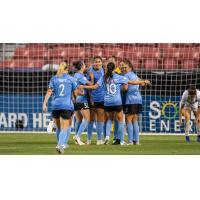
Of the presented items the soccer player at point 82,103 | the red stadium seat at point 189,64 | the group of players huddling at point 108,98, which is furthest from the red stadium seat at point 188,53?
the soccer player at point 82,103

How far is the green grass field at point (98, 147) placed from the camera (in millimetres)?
18547

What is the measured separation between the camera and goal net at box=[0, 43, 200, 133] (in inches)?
1088

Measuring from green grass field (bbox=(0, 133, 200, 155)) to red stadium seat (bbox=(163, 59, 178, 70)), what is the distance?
4428 mm

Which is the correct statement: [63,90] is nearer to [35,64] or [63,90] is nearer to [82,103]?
[82,103]

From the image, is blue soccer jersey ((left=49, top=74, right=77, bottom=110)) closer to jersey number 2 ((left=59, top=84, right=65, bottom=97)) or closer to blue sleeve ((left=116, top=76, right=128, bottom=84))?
jersey number 2 ((left=59, top=84, right=65, bottom=97))

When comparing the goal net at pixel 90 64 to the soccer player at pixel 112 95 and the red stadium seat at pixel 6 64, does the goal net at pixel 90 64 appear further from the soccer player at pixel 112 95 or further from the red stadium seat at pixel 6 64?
the soccer player at pixel 112 95

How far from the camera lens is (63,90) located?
17.8 meters

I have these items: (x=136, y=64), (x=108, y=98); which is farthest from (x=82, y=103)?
(x=136, y=64)

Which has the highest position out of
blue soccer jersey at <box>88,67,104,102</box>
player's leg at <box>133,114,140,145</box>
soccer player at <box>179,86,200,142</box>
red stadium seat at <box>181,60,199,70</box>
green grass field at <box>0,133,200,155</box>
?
red stadium seat at <box>181,60,199,70</box>

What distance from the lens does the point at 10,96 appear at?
28.7m

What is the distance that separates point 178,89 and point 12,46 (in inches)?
216

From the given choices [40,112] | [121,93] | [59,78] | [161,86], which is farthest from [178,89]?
[59,78]

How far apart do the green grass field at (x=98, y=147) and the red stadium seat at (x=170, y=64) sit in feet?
14.5

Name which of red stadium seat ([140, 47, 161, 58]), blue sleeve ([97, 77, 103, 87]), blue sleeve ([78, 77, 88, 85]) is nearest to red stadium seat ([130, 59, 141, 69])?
red stadium seat ([140, 47, 161, 58])
